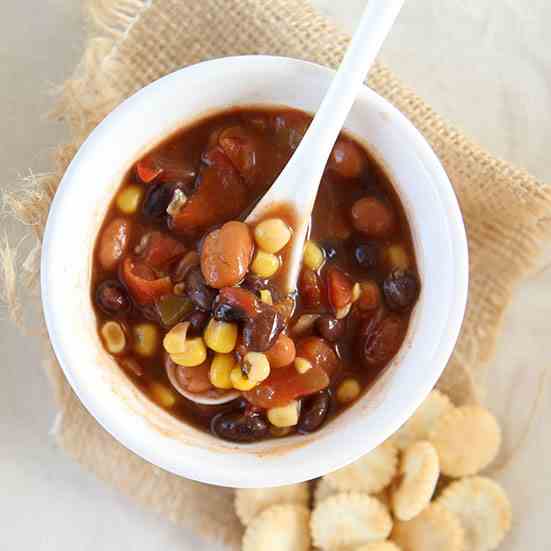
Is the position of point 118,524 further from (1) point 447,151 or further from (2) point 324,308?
(1) point 447,151

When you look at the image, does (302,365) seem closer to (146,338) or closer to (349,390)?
(349,390)

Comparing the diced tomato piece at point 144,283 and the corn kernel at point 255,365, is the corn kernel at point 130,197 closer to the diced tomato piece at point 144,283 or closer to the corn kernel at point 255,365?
the diced tomato piece at point 144,283

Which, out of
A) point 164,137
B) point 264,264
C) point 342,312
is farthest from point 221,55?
point 342,312

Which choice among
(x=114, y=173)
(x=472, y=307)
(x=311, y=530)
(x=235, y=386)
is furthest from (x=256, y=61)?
(x=311, y=530)

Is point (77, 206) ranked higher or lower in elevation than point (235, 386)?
higher

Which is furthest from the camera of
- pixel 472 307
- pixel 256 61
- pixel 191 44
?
pixel 472 307

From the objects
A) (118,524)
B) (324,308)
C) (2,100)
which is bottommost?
(118,524)
